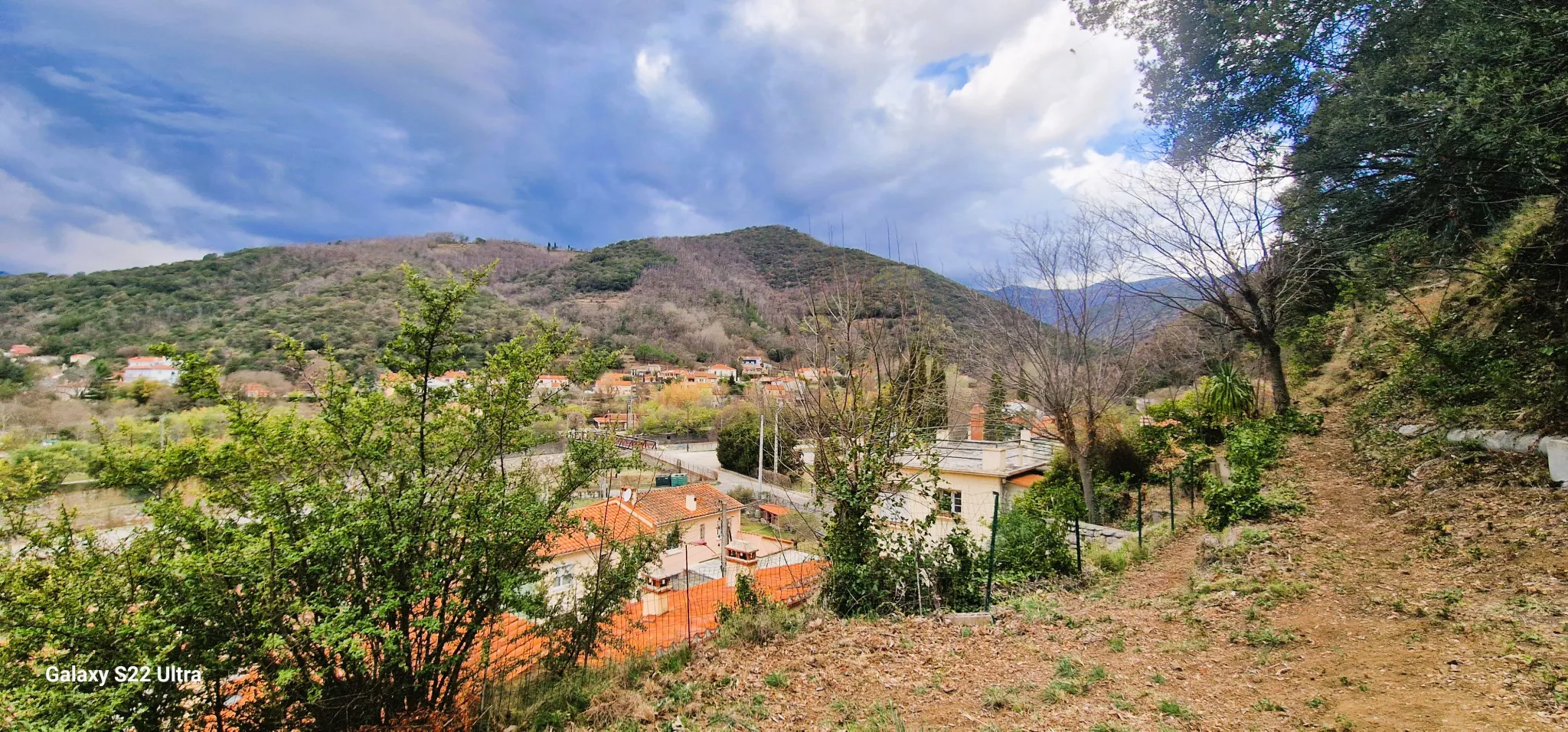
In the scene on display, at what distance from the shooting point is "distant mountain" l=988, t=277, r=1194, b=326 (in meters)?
11.0

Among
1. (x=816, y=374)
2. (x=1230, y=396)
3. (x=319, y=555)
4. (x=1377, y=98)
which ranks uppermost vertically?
(x=1377, y=98)

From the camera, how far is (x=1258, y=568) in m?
5.30

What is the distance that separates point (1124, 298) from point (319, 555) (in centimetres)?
1308

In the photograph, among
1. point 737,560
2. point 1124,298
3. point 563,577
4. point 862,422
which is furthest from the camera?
point 737,560

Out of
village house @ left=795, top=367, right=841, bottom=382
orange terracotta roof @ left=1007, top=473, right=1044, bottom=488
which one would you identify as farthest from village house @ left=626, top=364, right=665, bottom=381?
village house @ left=795, top=367, right=841, bottom=382

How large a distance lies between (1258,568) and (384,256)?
360 feet

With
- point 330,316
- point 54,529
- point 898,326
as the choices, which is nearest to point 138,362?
point 330,316

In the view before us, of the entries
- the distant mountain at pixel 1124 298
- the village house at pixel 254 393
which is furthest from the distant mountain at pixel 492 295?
the distant mountain at pixel 1124 298

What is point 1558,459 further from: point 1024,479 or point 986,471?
point 1024,479

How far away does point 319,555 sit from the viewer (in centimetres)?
411

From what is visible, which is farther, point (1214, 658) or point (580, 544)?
point (580, 544)

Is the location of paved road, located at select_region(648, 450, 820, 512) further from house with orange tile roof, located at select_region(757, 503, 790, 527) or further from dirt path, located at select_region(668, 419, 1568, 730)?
dirt path, located at select_region(668, 419, 1568, 730)

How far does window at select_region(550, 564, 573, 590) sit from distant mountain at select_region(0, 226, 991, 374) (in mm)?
3069

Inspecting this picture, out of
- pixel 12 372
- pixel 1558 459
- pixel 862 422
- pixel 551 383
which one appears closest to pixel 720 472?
pixel 862 422
